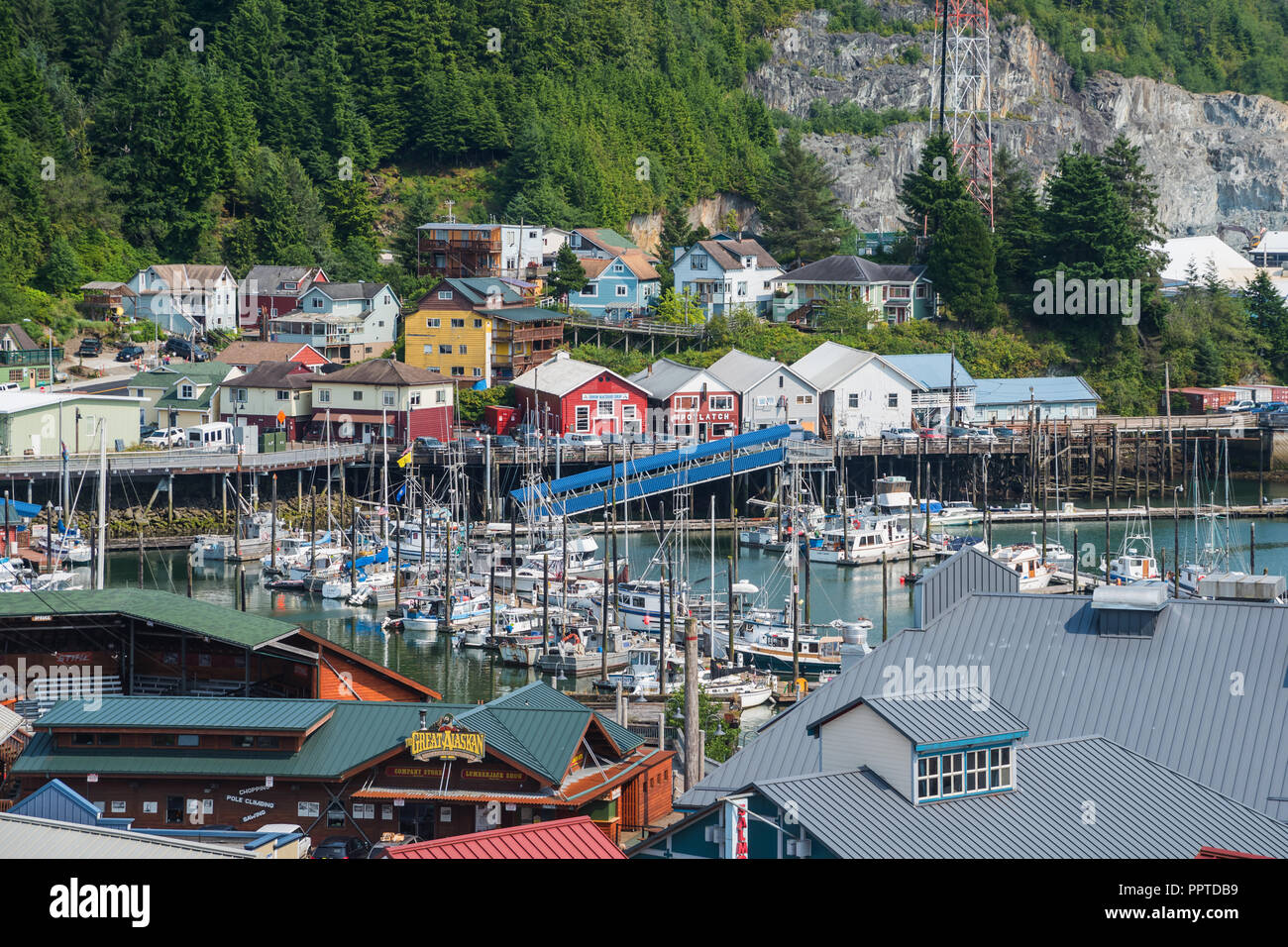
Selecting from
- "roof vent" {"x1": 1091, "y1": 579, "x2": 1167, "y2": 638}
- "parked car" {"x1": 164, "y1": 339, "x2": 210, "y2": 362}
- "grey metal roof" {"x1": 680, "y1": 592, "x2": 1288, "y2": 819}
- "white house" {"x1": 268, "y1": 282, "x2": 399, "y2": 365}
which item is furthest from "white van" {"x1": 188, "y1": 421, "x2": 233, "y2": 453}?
"roof vent" {"x1": 1091, "y1": 579, "x2": 1167, "y2": 638}

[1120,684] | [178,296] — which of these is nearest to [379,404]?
[178,296]

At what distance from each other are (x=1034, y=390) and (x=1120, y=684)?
56.6 metres

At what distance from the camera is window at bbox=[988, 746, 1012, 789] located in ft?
44.5

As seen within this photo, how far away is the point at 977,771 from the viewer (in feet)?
44.2

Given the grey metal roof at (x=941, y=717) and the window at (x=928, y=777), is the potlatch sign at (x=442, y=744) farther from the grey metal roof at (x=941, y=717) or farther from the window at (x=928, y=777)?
the window at (x=928, y=777)

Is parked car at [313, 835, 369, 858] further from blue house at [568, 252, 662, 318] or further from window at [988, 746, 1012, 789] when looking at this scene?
blue house at [568, 252, 662, 318]

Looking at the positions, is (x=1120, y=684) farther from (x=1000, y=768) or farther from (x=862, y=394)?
(x=862, y=394)

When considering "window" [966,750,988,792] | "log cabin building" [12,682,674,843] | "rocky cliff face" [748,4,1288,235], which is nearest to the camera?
"window" [966,750,988,792]

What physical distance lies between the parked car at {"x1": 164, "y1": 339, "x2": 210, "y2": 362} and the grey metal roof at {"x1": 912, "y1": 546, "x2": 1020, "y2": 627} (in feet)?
182

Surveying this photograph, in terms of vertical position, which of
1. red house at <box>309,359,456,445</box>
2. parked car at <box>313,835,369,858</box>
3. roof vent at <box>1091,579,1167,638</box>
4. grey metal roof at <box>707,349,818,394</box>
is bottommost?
parked car at <box>313,835,369,858</box>

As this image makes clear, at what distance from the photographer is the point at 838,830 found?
41.5ft
